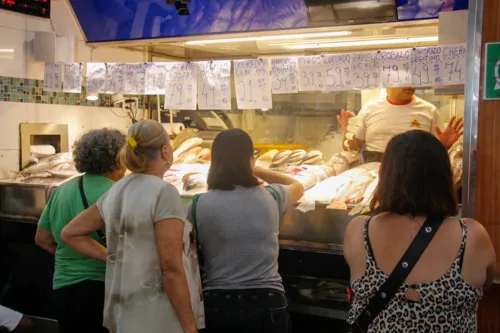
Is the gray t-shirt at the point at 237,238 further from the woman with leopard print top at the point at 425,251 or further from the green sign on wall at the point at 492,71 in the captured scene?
the green sign on wall at the point at 492,71

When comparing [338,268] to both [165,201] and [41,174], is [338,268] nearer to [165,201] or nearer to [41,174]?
[165,201]

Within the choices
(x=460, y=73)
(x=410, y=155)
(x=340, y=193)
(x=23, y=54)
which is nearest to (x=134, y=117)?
(x=23, y=54)

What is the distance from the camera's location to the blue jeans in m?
3.03

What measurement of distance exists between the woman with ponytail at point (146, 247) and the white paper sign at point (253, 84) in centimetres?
186

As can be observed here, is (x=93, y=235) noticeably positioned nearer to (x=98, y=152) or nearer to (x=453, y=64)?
(x=98, y=152)

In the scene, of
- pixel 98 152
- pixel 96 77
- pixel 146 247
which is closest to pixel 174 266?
pixel 146 247

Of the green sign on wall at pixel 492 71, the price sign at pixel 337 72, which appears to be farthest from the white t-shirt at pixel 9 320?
the green sign on wall at pixel 492 71

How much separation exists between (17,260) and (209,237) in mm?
3160

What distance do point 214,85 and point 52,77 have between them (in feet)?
5.93

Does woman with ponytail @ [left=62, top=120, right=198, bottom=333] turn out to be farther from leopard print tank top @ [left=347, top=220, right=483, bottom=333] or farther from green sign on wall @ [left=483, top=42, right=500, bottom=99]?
green sign on wall @ [left=483, top=42, right=500, bottom=99]

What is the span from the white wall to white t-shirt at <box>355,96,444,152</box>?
296 cm

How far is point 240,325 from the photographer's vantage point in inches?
119

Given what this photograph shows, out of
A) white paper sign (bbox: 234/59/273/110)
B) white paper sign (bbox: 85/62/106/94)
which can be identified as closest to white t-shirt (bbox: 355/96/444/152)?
white paper sign (bbox: 234/59/273/110)

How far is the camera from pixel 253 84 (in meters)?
4.85
